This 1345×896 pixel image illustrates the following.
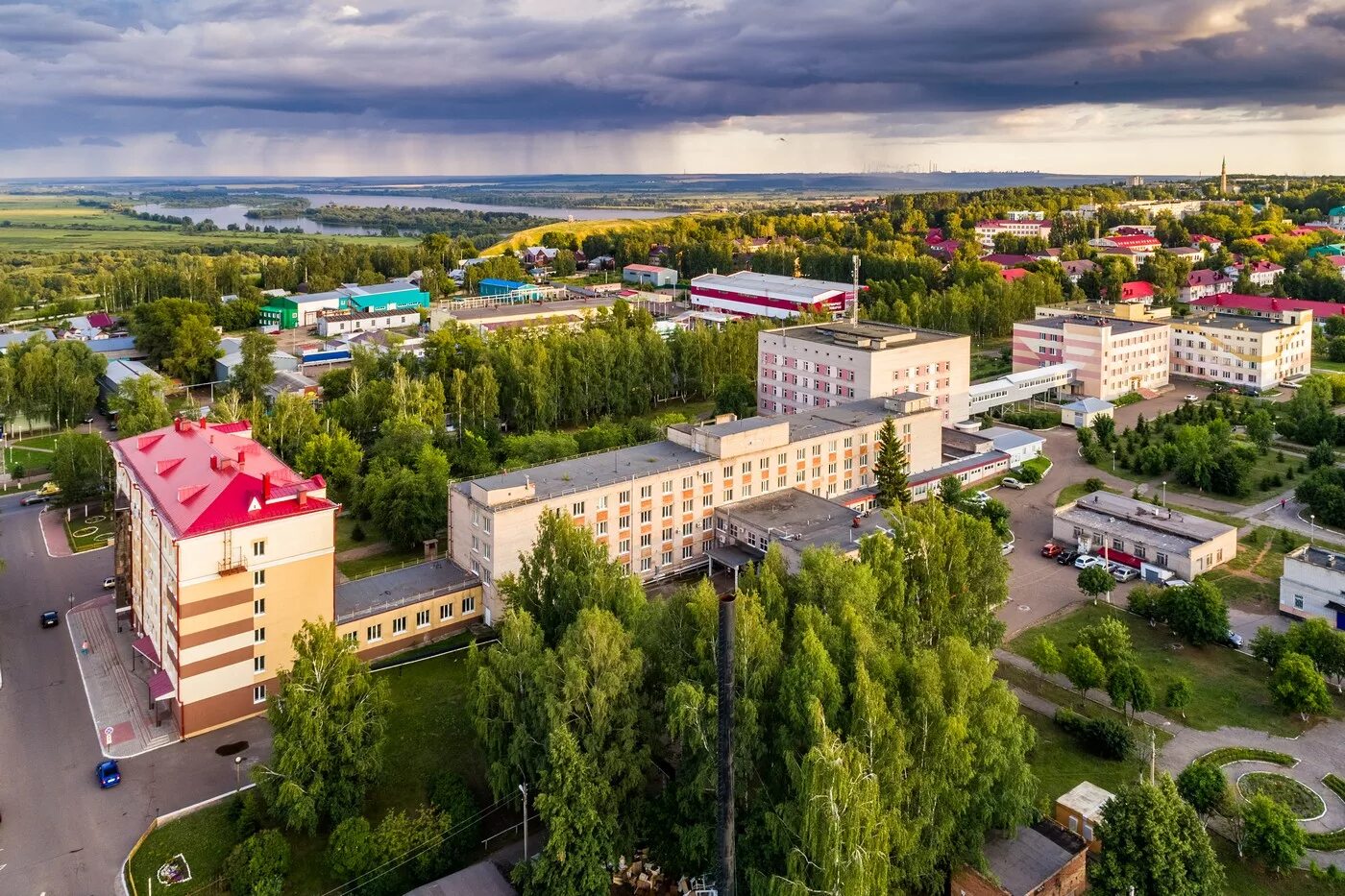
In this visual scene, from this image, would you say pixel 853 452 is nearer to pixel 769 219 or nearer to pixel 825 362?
pixel 825 362

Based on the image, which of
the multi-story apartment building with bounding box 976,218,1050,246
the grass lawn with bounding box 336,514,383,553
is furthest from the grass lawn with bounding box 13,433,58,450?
the multi-story apartment building with bounding box 976,218,1050,246

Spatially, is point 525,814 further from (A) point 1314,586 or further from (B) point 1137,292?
(B) point 1137,292

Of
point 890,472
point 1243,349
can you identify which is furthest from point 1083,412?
point 890,472

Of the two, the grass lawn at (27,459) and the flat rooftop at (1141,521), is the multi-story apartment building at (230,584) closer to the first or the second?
the grass lawn at (27,459)

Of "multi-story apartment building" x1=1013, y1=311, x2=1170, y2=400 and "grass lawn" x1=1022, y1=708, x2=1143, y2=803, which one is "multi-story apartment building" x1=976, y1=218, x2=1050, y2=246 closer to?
"multi-story apartment building" x1=1013, y1=311, x2=1170, y2=400

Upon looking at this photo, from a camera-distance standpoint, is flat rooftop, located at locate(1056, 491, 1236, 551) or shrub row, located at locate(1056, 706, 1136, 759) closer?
shrub row, located at locate(1056, 706, 1136, 759)

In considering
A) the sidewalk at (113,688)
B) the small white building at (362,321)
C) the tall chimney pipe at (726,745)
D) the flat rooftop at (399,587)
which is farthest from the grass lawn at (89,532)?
the small white building at (362,321)
